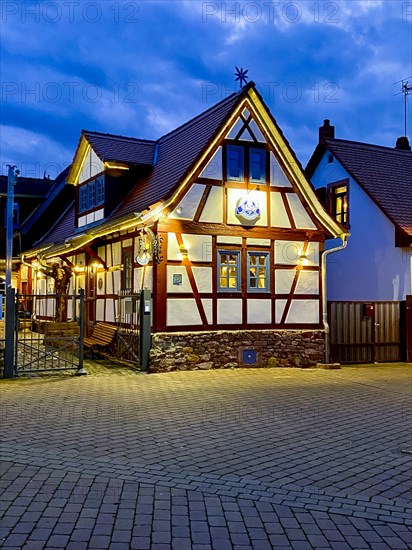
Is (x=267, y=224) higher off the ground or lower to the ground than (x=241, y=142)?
lower

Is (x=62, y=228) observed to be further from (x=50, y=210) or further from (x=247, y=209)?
(x=247, y=209)

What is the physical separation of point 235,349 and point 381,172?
9903mm

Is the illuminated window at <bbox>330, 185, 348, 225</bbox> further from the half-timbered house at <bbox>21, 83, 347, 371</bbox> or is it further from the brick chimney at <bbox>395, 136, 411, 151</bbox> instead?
the brick chimney at <bbox>395, 136, 411, 151</bbox>

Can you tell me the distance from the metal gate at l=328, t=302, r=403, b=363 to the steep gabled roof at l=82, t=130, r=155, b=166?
7.14 m

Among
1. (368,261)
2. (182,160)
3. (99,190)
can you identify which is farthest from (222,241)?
(368,261)

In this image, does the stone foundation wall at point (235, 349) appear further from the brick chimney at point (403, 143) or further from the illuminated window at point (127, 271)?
the brick chimney at point (403, 143)

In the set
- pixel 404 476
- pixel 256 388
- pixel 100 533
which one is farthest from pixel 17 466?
pixel 256 388

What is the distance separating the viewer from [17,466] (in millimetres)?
6039

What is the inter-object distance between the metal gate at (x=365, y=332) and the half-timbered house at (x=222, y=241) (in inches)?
30.5

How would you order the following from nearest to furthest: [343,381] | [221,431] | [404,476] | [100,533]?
[100,533], [404,476], [221,431], [343,381]

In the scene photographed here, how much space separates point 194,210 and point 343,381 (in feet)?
17.8

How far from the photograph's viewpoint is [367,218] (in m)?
19.3

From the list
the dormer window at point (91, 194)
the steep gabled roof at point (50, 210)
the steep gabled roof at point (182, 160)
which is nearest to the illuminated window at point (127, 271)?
the steep gabled roof at point (182, 160)

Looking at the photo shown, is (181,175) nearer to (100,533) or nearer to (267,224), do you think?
(267,224)
